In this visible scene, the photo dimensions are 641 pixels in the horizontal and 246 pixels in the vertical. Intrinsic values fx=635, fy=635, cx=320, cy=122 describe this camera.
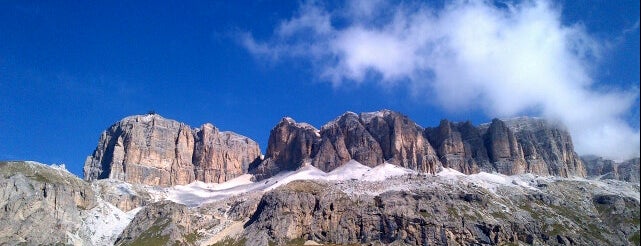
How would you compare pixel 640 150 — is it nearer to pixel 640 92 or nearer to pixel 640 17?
pixel 640 92

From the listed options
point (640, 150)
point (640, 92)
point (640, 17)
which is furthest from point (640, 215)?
point (640, 17)

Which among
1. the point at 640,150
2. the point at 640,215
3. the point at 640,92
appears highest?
the point at 640,92

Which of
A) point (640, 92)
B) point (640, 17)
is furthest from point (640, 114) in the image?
point (640, 17)

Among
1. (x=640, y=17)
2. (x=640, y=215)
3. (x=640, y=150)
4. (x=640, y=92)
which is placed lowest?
(x=640, y=215)

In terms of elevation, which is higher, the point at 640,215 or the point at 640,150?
the point at 640,150

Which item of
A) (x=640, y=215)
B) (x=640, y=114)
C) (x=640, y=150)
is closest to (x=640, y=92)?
(x=640, y=114)

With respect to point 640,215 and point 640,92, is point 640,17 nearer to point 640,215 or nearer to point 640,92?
point 640,92

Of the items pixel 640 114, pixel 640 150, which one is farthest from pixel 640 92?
pixel 640 150

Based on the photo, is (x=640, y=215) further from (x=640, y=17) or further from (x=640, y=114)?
(x=640, y=17)
